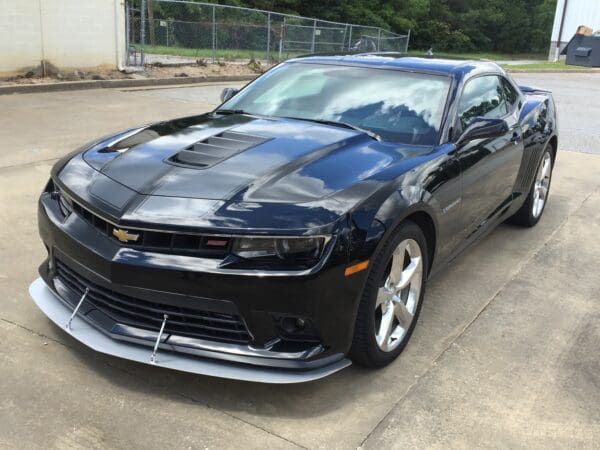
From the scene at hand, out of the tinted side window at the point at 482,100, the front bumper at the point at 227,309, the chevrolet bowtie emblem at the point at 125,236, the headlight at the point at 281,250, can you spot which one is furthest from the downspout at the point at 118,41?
the headlight at the point at 281,250

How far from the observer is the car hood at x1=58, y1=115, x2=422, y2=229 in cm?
264

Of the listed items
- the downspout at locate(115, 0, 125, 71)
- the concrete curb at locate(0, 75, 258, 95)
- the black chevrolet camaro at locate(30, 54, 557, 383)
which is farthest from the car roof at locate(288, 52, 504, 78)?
the downspout at locate(115, 0, 125, 71)

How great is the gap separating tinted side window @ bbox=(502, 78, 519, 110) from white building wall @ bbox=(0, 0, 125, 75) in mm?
10531

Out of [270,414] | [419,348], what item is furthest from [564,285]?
[270,414]

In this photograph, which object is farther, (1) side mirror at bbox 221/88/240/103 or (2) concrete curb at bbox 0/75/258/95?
(2) concrete curb at bbox 0/75/258/95

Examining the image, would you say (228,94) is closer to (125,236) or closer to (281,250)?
(125,236)

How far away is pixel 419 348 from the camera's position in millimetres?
3357

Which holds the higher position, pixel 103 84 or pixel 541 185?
pixel 541 185

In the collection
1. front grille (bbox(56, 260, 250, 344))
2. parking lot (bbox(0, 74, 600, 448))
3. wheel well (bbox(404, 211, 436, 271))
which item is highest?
wheel well (bbox(404, 211, 436, 271))

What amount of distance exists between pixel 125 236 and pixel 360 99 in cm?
192

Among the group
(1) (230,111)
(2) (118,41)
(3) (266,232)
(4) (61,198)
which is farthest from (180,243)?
(2) (118,41)

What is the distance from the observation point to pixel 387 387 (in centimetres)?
298

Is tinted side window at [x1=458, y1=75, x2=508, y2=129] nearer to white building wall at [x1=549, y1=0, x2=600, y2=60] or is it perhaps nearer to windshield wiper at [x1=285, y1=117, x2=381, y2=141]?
windshield wiper at [x1=285, y1=117, x2=381, y2=141]

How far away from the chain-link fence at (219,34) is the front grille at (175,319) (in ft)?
48.9
